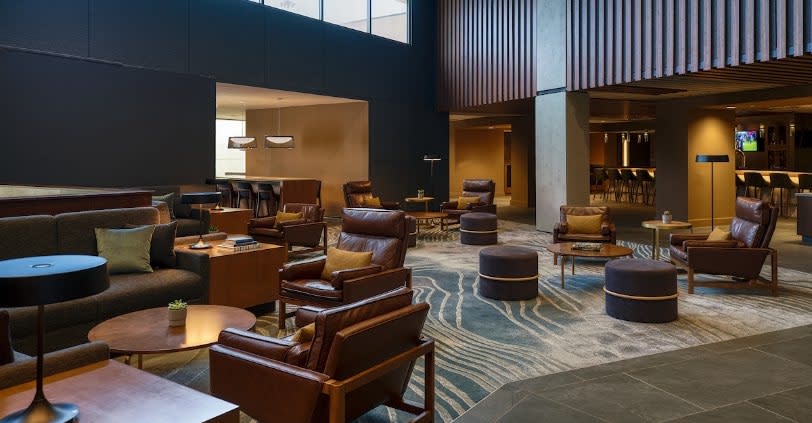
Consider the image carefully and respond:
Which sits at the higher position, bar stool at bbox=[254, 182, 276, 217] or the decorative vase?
bar stool at bbox=[254, 182, 276, 217]

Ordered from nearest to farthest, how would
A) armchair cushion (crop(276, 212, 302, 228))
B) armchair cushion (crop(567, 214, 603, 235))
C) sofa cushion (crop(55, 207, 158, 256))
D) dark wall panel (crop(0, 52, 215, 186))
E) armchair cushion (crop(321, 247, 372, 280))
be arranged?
sofa cushion (crop(55, 207, 158, 256)), armchair cushion (crop(321, 247, 372, 280)), armchair cushion (crop(567, 214, 603, 235)), dark wall panel (crop(0, 52, 215, 186)), armchair cushion (crop(276, 212, 302, 228))

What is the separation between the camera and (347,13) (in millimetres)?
13758

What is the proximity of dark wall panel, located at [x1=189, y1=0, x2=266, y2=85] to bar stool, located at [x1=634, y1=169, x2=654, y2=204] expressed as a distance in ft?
37.8

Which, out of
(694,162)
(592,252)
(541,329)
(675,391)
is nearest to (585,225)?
(592,252)

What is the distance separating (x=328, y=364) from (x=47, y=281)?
1172 mm

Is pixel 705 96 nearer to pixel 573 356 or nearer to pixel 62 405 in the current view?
pixel 573 356

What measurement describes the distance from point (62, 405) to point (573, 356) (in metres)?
3.44

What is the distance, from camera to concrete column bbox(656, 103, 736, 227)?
12719 mm

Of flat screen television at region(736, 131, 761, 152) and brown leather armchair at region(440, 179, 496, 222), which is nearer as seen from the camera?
brown leather armchair at region(440, 179, 496, 222)

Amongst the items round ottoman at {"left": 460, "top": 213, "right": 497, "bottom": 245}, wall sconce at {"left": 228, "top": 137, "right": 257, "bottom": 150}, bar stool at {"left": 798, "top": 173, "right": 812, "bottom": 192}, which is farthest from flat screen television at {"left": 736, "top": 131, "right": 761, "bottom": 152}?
wall sconce at {"left": 228, "top": 137, "right": 257, "bottom": 150}

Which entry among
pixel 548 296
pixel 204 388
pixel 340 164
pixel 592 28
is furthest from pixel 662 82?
pixel 204 388

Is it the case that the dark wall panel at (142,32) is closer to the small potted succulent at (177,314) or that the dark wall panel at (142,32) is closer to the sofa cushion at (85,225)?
the sofa cushion at (85,225)

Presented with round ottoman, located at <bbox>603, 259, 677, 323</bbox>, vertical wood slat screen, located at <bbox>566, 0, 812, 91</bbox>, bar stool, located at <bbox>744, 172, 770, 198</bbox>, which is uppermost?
vertical wood slat screen, located at <bbox>566, 0, 812, 91</bbox>

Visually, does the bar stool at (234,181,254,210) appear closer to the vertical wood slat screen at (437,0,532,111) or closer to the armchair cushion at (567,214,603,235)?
the vertical wood slat screen at (437,0,532,111)
